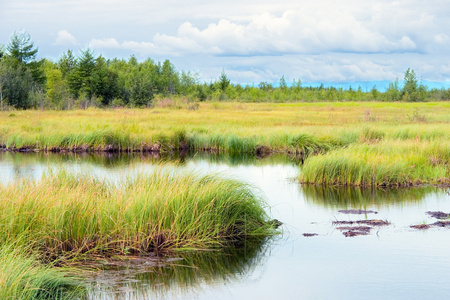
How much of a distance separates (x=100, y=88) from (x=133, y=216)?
5169cm

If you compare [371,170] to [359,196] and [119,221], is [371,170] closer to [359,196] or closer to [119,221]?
[359,196]

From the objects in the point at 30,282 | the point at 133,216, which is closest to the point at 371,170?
the point at 133,216

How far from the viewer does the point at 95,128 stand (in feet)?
85.3

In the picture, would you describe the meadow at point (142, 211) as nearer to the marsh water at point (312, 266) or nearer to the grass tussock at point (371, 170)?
the grass tussock at point (371, 170)

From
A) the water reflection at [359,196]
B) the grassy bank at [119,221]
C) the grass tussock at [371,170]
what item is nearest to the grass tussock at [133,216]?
the grassy bank at [119,221]

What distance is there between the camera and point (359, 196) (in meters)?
13.7

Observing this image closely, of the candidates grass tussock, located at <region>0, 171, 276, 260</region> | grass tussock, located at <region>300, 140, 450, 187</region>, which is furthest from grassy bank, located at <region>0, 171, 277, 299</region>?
grass tussock, located at <region>300, 140, 450, 187</region>

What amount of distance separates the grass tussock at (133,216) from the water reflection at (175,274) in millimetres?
389

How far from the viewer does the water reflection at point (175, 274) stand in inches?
278

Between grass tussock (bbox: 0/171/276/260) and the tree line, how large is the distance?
123 ft

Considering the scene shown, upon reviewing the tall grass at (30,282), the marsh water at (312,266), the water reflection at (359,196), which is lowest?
the marsh water at (312,266)

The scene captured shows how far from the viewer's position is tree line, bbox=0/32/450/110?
163ft

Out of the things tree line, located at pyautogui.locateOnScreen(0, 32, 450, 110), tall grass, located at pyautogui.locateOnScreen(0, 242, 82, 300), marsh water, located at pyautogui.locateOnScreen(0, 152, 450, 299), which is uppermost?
tree line, located at pyautogui.locateOnScreen(0, 32, 450, 110)

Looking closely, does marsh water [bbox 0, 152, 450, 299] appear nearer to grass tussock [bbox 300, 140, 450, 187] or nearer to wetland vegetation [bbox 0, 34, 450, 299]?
wetland vegetation [bbox 0, 34, 450, 299]
